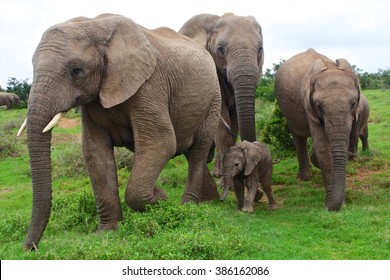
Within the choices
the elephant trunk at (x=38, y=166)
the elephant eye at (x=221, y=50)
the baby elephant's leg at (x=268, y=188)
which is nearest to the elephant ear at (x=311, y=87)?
the baby elephant's leg at (x=268, y=188)

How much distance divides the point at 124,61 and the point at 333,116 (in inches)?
106

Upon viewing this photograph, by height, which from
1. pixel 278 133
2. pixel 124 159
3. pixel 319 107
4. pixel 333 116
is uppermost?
pixel 319 107

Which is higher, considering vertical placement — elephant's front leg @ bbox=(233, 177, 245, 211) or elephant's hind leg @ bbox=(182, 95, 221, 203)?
elephant's hind leg @ bbox=(182, 95, 221, 203)

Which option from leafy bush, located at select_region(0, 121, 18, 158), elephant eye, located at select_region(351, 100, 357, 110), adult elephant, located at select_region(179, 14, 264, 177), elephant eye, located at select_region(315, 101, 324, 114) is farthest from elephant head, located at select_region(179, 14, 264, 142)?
leafy bush, located at select_region(0, 121, 18, 158)

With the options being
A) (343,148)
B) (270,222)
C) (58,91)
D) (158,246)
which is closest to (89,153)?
(58,91)

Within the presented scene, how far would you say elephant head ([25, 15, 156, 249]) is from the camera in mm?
5457

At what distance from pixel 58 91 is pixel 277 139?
7.49m

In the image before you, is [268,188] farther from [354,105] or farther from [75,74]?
[75,74]

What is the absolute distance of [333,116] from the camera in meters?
7.26

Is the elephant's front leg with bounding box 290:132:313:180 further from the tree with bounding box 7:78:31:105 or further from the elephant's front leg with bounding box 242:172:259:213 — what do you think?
the tree with bounding box 7:78:31:105

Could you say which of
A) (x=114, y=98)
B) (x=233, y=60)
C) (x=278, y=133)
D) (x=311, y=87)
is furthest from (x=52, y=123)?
(x=278, y=133)

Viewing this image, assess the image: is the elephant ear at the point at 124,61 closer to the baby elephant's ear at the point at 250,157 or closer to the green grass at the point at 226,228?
the green grass at the point at 226,228

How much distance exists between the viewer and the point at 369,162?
425 inches

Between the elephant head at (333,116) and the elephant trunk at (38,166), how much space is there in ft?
11.5
